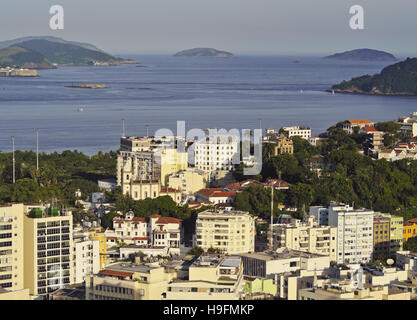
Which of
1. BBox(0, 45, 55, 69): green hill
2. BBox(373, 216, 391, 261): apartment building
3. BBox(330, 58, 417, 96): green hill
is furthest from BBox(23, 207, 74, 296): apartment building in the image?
BBox(0, 45, 55, 69): green hill

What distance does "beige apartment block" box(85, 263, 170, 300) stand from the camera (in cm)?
816

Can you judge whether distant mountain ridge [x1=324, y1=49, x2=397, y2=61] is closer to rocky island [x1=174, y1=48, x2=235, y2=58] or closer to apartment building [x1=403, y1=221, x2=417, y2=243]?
rocky island [x1=174, y1=48, x2=235, y2=58]

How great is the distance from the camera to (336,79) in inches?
→ 2210

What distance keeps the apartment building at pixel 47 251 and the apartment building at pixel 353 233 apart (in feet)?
11.5

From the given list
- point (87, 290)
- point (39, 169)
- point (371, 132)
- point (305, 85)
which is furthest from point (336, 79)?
point (87, 290)

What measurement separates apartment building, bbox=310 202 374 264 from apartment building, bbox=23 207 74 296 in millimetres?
3502

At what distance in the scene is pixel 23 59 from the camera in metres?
69.8

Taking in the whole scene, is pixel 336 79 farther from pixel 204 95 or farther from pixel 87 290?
pixel 87 290

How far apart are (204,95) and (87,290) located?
1223 inches

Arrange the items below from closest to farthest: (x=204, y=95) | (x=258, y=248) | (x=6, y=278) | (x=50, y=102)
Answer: (x=6, y=278)
(x=258, y=248)
(x=50, y=102)
(x=204, y=95)

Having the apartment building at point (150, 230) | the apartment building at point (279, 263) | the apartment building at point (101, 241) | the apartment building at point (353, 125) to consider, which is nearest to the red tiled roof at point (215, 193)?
the apartment building at point (150, 230)

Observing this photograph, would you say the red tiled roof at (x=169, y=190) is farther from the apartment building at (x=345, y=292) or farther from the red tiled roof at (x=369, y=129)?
the apartment building at (x=345, y=292)

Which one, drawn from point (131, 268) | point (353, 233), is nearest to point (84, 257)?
point (131, 268)

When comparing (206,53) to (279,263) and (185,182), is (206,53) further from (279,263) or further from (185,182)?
(279,263)
